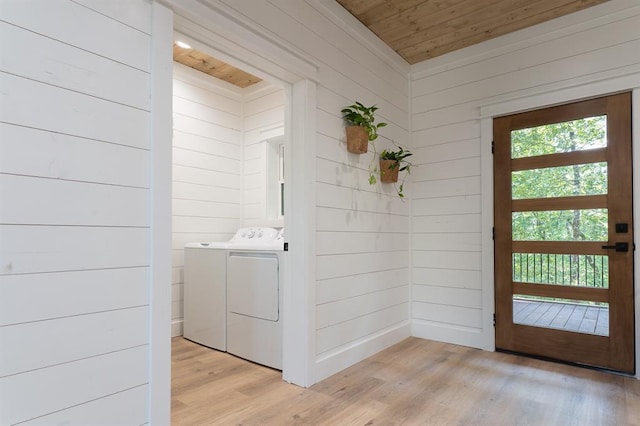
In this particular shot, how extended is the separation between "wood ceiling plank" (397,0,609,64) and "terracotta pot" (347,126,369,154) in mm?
1216

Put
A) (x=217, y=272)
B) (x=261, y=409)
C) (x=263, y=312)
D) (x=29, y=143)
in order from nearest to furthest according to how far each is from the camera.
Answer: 1. (x=29, y=143)
2. (x=261, y=409)
3. (x=263, y=312)
4. (x=217, y=272)

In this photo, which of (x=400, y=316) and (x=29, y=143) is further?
(x=400, y=316)

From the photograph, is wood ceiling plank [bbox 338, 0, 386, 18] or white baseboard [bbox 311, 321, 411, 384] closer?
white baseboard [bbox 311, 321, 411, 384]

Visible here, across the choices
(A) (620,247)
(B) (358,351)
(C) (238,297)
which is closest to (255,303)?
(C) (238,297)

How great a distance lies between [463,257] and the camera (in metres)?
3.37

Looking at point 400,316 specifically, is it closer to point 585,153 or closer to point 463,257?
point 463,257

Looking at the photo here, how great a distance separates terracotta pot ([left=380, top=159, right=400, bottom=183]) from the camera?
3205 millimetres

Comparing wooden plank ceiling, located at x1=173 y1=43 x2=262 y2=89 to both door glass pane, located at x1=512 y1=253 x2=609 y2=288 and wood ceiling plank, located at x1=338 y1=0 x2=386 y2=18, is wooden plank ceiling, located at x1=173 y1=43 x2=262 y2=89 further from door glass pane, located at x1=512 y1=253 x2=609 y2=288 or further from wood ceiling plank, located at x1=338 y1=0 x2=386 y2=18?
door glass pane, located at x1=512 y1=253 x2=609 y2=288

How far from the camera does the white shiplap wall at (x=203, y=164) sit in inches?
145

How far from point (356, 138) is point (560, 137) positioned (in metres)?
1.69

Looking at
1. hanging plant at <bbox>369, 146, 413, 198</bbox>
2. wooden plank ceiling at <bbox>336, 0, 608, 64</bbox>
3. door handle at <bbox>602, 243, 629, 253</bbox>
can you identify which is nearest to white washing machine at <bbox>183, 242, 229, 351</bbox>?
hanging plant at <bbox>369, 146, 413, 198</bbox>

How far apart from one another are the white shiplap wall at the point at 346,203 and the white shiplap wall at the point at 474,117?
1.01 ft

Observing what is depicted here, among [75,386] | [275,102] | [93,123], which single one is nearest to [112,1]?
[93,123]

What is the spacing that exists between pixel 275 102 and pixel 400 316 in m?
2.64
